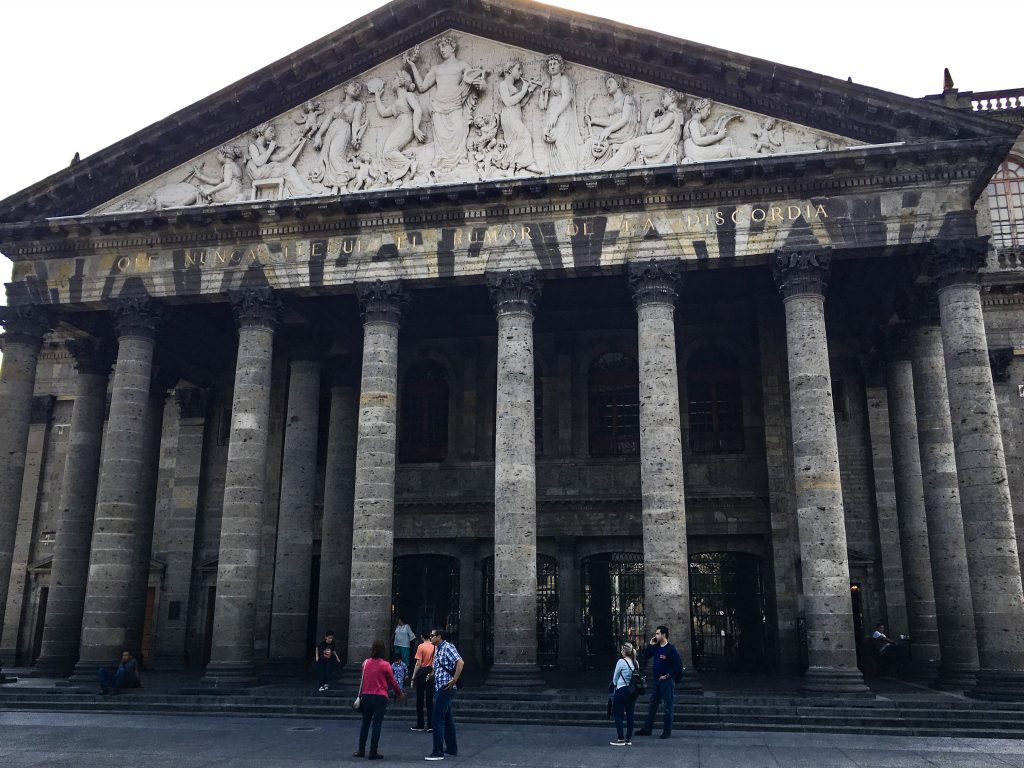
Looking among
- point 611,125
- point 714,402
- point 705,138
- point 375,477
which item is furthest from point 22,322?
point 714,402

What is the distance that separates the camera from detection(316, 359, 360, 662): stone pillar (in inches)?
1003

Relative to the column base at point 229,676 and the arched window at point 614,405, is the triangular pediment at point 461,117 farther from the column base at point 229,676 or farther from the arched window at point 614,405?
the column base at point 229,676

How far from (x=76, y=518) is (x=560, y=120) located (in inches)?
676

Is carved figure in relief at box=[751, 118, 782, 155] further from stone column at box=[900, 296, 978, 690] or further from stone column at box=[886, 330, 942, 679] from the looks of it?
stone column at box=[886, 330, 942, 679]

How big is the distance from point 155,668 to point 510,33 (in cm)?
2155

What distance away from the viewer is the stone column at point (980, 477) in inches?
696

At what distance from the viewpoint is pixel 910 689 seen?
19875mm

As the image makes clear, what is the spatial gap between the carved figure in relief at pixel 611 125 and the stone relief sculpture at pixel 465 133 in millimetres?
25

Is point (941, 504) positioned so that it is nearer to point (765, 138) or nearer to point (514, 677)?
point (765, 138)

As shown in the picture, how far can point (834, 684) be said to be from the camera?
1755 centimetres

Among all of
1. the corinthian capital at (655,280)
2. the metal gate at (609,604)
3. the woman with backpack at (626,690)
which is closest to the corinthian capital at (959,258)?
the corinthian capital at (655,280)

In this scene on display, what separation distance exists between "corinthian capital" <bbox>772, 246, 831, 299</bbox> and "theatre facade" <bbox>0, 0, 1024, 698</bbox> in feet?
0.32

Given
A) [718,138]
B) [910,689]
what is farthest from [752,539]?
[718,138]

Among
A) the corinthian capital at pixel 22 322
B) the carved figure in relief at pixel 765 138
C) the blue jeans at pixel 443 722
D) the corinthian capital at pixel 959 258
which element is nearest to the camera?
the blue jeans at pixel 443 722
